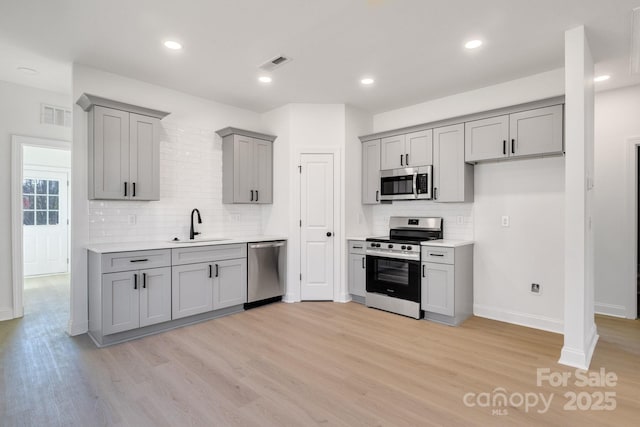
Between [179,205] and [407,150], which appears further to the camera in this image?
[407,150]

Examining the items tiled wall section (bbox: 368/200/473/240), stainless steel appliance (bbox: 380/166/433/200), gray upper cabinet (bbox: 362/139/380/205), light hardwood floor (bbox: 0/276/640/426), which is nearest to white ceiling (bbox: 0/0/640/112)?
gray upper cabinet (bbox: 362/139/380/205)

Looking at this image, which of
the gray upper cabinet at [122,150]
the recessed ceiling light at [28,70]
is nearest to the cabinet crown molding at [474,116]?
the gray upper cabinet at [122,150]

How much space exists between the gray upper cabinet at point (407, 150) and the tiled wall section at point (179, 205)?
215cm

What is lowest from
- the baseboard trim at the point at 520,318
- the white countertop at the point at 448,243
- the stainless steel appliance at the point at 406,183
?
the baseboard trim at the point at 520,318

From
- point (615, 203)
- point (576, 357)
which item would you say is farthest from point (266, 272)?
point (615, 203)

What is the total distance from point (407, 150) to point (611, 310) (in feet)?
10.3

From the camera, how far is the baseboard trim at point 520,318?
3682 millimetres

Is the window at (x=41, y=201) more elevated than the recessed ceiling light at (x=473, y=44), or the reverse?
the recessed ceiling light at (x=473, y=44)

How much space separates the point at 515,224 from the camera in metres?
3.96

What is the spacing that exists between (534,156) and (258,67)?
10.3 ft

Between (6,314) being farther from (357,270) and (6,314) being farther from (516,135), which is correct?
(516,135)

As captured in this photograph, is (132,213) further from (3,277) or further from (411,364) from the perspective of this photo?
(411,364)

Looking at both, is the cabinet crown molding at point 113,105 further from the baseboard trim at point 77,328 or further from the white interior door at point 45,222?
the white interior door at point 45,222

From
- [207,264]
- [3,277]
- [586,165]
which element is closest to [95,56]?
[207,264]
